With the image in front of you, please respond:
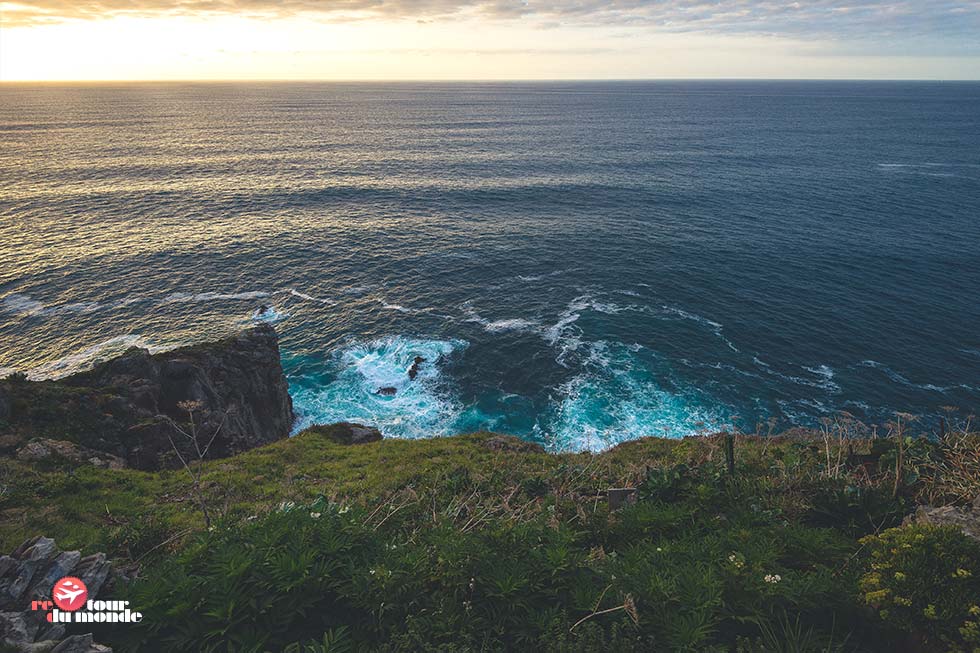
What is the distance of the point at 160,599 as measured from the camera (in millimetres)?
9648

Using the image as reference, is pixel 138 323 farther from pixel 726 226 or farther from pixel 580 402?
pixel 726 226

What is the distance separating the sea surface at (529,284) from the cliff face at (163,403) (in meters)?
6.52

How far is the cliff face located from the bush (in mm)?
29523

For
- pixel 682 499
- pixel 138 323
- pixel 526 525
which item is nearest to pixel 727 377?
pixel 682 499

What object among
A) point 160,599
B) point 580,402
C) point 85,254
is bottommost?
point 580,402

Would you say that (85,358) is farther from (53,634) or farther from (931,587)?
(931,587)

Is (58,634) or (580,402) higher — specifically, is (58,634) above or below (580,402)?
above

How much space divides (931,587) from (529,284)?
5875cm

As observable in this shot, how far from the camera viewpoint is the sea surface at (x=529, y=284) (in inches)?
1861

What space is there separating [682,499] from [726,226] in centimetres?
8093

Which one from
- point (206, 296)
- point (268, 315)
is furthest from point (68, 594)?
point (206, 296)

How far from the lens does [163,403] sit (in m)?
36.0

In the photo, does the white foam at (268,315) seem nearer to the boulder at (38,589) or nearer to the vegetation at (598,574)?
the vegetation at (598,574)

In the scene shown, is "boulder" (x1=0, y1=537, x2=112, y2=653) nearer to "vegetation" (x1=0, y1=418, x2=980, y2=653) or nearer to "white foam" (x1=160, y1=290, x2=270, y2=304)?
"vegetation" (x1=0, y1=418, x2=980, y2=653)
